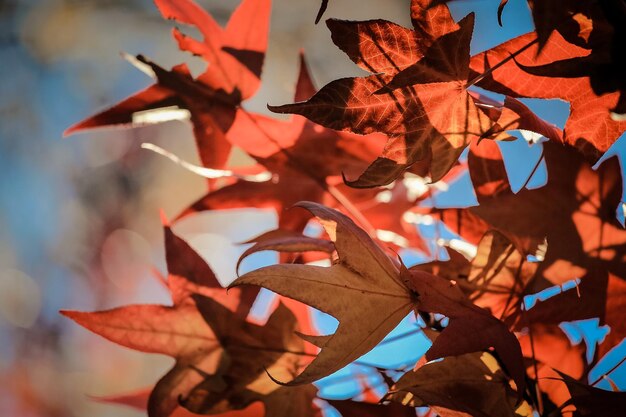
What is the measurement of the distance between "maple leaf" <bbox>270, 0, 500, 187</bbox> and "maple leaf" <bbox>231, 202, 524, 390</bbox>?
0.04m

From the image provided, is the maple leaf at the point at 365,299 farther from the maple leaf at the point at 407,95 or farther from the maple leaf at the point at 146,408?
the maple leaf at the point at 146,408

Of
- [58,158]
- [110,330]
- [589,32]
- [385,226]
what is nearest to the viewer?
[589,32]

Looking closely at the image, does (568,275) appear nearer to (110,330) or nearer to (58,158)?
(110,330)

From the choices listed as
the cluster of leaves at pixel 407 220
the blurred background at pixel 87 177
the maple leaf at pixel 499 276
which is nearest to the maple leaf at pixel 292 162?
the cluster of leaves at pixel 407 220

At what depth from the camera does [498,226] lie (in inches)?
12.6

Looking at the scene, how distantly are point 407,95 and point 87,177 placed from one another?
1.72 meters

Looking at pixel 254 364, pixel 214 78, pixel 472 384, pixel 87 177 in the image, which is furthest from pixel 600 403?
pixel 87 177

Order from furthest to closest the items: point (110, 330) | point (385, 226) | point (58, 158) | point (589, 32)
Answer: point (58, 158)
point (385, 226)
point (110, 330)
point (589, 32)

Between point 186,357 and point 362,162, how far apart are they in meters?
0.19

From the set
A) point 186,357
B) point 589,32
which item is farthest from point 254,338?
point 589,32

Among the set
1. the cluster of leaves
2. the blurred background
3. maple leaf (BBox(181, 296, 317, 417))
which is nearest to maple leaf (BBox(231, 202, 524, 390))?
the cluster of leaves

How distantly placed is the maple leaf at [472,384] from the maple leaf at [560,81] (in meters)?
0.12

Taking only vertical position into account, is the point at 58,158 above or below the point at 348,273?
below

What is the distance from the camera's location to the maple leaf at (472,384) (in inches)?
12.1
